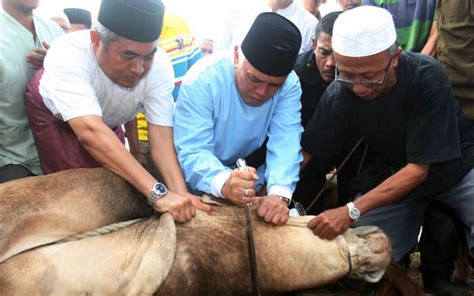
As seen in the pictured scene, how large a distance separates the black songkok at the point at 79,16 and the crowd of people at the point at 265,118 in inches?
73.7

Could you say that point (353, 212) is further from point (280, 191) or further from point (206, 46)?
point (206, 46)

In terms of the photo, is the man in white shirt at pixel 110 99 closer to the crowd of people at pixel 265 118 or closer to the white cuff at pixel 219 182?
the crowd of people at pixel 265 118

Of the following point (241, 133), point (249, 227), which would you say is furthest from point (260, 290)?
point (241, 133)

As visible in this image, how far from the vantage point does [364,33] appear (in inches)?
107

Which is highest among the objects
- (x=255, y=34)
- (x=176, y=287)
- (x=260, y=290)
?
(x=255, y=34)

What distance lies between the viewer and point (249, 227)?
2.43 metres

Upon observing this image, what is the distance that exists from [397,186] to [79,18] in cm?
392

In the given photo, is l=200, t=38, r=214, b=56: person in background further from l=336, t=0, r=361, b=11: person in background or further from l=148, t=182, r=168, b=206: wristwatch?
l=148, t=182, r=168, b=206: wristwatch

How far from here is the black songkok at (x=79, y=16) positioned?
5434 mm

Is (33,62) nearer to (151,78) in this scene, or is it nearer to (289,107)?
(151,78)

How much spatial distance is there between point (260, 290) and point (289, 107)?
3.77ft

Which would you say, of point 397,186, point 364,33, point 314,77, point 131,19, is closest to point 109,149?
point 131,19

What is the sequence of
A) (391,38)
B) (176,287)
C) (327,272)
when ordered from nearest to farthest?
(176,287)
(327,272)
(391,38)

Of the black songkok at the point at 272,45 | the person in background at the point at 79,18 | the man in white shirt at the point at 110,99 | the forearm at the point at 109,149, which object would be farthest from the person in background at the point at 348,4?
the person in background at the point at 79,18
